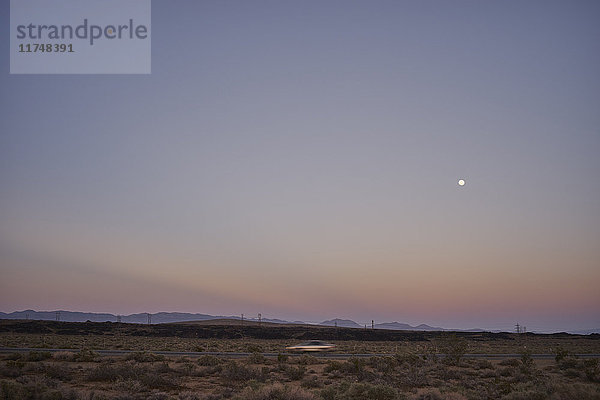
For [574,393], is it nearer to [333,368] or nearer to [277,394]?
[277,394]

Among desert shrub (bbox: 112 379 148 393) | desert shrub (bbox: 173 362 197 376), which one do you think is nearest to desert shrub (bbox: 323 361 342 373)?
desert shrub (bbox: 173 362 197 376)

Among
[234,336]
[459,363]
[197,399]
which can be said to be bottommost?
[234,336]

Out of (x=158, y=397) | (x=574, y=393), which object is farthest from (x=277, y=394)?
(x=574, y=393)

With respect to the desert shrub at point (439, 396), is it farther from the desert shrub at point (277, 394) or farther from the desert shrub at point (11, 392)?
the desert shrub at point (11, 392)

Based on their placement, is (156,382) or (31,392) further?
(156,382)

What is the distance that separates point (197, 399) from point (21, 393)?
6154 mm

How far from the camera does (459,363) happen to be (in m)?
31.9

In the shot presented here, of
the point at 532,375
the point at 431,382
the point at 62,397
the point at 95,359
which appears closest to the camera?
the point at 62,397

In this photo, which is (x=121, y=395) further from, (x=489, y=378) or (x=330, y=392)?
(x=489, y=378)

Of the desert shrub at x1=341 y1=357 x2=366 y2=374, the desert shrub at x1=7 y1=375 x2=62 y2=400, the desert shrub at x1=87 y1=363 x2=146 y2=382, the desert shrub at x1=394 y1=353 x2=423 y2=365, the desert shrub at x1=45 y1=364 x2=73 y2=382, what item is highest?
the desert shrub at x1=7 y1=375 x2=62 y2=400

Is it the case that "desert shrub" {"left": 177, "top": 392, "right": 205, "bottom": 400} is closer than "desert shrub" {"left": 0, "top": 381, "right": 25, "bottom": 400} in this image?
No

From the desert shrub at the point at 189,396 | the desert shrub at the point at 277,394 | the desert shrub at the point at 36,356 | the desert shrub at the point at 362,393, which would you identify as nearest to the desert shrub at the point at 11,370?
the desert shrub at the point at 36,356

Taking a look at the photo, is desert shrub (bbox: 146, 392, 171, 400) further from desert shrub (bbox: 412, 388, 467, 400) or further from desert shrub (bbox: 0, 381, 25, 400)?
desert shrub (bbox: 412, 388, 467, 400)

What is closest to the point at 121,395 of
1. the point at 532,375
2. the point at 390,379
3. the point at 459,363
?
the point at 390,379
